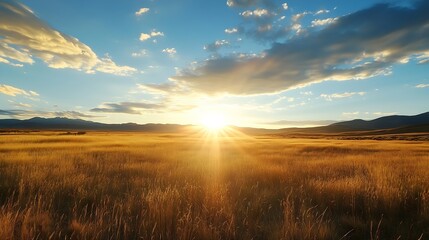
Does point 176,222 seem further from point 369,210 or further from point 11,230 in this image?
point 369,210

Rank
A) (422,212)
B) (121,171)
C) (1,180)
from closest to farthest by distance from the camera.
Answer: (422,212) < (1,180) < (121,171)

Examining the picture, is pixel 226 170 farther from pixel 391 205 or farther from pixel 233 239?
pixel 233 239

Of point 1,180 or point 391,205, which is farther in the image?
point 1,180

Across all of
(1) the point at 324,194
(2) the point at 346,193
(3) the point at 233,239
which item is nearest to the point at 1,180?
(3) the point at 233,239

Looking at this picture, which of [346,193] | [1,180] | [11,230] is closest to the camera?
[11,230]

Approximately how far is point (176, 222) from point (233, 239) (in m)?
1.06

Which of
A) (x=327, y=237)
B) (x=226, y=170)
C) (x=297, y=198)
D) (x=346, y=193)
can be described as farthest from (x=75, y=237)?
(x=226, y=170)

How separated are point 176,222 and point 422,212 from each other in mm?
4631

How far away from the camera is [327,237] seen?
14.1 feet

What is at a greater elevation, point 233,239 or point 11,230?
point 11,230

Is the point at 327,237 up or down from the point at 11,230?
down

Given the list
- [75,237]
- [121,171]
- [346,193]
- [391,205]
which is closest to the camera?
[75,237]

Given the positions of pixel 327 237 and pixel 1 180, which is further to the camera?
pixel 1 180

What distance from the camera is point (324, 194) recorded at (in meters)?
6.83
